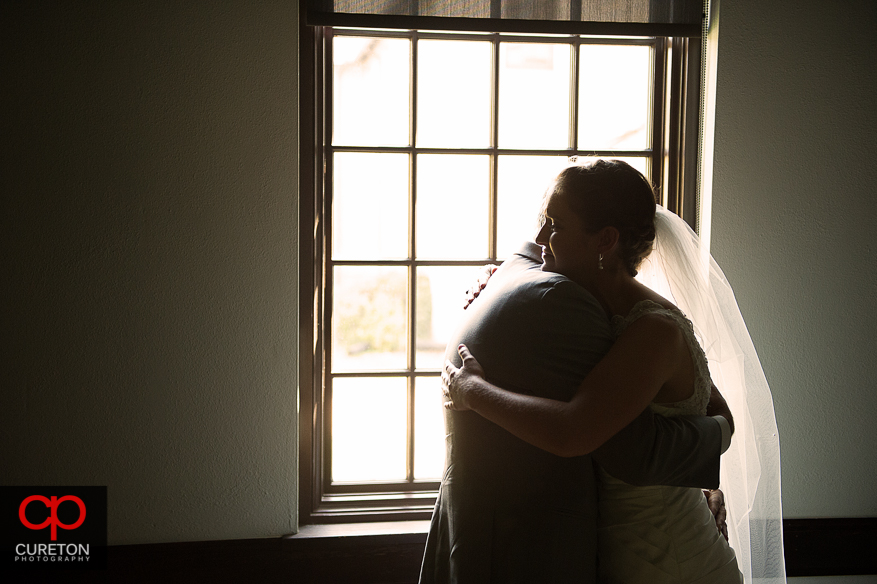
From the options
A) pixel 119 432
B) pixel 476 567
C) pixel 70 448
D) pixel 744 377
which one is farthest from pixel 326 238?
pixel 744 377

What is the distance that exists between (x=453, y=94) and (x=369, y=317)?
800 mm

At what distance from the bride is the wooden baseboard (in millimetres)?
586

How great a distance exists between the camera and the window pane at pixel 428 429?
1898mm

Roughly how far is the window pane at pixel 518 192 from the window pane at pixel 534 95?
56 mm

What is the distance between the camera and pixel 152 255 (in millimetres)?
1643

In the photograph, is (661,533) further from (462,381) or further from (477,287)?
(477,287)

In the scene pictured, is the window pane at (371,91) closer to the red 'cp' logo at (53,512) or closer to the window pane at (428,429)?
the window pane at (428,429)

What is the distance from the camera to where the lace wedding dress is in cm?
117

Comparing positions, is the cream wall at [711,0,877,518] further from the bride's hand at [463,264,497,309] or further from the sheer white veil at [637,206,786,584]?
the bride's hand at [463,264,497,309]

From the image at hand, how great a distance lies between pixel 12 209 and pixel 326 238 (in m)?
0.90

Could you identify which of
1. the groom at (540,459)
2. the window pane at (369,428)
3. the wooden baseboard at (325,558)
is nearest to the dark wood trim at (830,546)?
the wooden baseboard at (325,558)

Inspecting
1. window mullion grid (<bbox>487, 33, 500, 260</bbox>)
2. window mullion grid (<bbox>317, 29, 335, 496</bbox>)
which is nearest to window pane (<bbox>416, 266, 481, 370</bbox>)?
window mullion grid (<bbox>487, 33, 500, 260</bbox>)

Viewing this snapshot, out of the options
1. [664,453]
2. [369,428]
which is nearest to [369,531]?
[369,428]

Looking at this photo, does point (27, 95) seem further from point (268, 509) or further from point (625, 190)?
point (625, 190)
